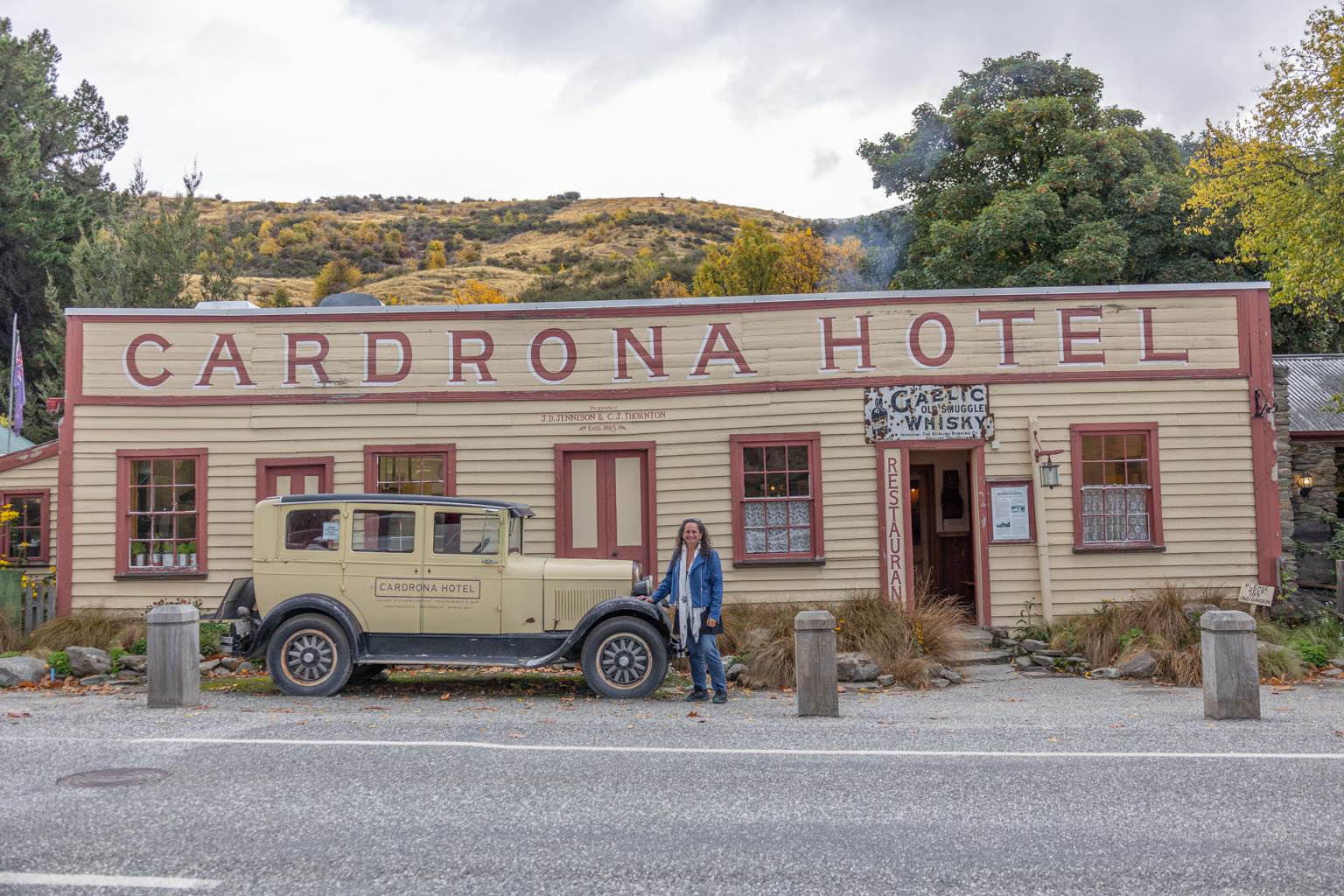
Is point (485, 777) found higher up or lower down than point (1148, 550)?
lower down

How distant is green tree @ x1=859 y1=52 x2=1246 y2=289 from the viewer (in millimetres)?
26297

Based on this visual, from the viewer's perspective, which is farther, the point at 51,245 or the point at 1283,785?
the point at 51,245

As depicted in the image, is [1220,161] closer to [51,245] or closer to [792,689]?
[792,689]

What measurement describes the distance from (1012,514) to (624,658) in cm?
647

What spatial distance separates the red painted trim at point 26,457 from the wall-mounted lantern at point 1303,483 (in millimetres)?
21721

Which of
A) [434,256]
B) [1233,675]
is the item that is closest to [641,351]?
[1233,675]

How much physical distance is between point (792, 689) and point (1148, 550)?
5.96m

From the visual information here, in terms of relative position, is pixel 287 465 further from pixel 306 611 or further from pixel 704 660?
pixel 704 660

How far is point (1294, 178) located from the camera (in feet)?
71.6

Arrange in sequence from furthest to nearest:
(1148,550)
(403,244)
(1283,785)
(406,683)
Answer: (403,244) < (1148,550) < (406,683) < (1283,785)

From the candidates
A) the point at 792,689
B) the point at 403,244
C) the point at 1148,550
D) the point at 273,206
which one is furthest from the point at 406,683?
the point at 273,206

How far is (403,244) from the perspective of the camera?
2729 inches

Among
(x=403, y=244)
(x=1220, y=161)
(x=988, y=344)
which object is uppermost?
(x=403, y=244)

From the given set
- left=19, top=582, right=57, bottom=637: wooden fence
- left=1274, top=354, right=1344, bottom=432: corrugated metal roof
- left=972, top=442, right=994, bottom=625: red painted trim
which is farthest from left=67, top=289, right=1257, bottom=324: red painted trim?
left=1274, top=354, right=1344, bottom=432: corrugated metal roof
